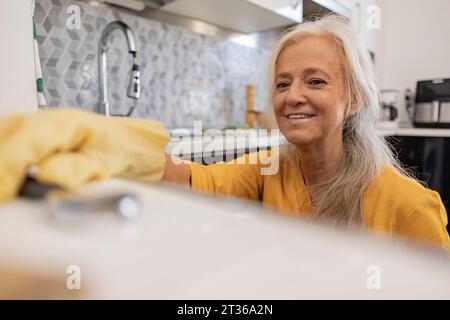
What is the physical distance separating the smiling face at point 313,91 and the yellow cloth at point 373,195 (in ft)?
0.43

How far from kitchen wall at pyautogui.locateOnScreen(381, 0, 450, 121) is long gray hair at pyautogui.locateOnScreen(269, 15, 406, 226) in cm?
235

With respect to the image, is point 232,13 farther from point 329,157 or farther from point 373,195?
point 373,195

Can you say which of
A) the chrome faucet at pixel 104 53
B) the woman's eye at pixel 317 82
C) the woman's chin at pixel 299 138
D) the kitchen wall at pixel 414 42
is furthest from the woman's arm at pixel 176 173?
the kitchen wall at pixel 414 42

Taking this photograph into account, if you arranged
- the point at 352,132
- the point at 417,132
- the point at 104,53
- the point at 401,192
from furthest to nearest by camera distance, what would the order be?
the point at 417,132 → the point at 104,53 → the point at 352,132 → the point at 401,192

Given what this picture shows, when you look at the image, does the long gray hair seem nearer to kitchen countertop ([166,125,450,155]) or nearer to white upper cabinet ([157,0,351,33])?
kitchen countertop ([166,125,450,155])

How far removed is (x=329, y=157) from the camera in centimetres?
84

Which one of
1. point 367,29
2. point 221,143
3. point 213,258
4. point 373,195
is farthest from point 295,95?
point 367,29

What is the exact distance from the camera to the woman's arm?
0.64 m

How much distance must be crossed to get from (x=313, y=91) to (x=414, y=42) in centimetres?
266

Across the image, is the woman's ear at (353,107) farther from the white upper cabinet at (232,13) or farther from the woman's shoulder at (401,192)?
the white upper cabinet at (232,13)

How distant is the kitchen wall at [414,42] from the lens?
104 inches

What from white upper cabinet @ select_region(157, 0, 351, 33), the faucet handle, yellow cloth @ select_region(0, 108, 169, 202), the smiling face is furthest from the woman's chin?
white upper cabinet @ select_region(157, 0, 351, 33)

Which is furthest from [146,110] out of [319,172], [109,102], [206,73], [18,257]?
[18,257]
